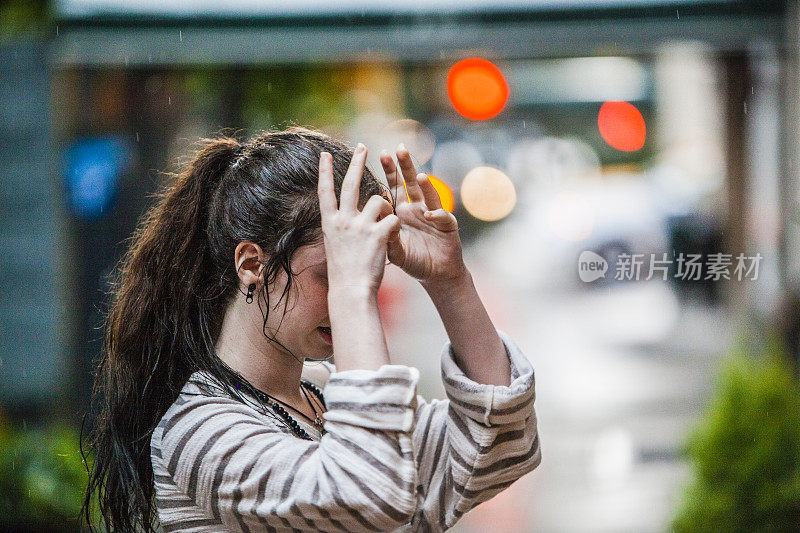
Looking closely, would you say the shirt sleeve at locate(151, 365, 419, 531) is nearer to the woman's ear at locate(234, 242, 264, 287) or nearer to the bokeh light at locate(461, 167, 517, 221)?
the woman's ear at locate(234, 242, 264, 287)

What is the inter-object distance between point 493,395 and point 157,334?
1.58 ft

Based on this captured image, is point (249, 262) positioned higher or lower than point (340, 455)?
higher

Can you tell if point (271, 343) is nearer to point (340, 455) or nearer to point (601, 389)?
point (340, 455)

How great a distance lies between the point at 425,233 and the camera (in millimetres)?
1160

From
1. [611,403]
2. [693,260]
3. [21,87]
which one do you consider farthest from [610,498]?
[21,87]

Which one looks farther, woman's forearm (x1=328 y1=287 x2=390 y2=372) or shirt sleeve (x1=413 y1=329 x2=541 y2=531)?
shirt sleeve (x1=413 y1=329 x2=541 y2=531)

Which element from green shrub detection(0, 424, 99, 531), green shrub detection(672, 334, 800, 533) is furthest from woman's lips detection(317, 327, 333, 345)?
green shrub detection(672, 334, 800, 533)

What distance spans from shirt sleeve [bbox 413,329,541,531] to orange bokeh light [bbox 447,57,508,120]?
Result: 2264mm

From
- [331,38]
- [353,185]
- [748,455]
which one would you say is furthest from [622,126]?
[353,185]

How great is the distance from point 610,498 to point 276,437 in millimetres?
2584

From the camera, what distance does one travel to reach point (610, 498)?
3.25 m

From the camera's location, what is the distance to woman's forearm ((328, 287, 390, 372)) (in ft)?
3.00

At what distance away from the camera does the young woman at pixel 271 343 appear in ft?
3.13

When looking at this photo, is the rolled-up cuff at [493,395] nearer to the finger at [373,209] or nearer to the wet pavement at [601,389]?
the finger at [373,209]
